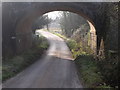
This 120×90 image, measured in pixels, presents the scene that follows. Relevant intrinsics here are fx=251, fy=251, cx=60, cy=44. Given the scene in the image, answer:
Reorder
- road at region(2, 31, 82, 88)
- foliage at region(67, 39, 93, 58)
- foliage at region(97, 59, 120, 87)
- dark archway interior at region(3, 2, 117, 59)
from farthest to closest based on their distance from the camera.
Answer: foliage at region(67, 39, 93, 58) < dark archway interior at region(3, 2, 117, 59) < road at region(2, 31, 82, 88) < foliage at region(97, 59, 120, 87)

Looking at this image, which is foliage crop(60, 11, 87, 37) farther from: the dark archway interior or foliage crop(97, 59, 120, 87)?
foliage crop(97, 59, 120, 87)

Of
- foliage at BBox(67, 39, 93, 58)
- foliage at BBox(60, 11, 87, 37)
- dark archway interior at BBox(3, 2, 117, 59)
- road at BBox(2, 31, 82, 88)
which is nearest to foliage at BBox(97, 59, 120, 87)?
road at BBox(2, 31, 82, 88)

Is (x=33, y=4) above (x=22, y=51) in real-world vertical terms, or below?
above

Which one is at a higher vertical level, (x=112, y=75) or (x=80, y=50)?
(x=80, y=50)

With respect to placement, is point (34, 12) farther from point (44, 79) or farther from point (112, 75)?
point (112, 75)

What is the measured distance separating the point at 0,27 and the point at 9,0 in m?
2.70

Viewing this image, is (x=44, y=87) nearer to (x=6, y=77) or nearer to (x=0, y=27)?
(x=6, y=77)

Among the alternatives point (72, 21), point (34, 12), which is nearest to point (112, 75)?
point (34, 12)

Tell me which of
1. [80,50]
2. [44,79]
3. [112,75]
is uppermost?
[80,50]

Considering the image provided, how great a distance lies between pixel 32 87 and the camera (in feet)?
46.4

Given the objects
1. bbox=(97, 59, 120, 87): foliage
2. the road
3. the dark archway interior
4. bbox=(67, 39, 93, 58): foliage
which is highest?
the dark archway interior

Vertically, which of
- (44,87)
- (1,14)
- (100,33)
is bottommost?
(44,87)

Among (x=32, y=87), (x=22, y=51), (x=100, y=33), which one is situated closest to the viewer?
(x=32, y=87)

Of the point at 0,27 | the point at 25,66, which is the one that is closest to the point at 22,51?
the point at 0,27
